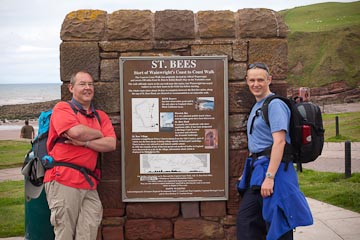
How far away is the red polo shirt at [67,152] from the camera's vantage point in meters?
4.39

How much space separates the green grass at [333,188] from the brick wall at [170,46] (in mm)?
3370

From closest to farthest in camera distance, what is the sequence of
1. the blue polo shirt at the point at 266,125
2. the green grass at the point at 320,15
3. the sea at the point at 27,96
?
the blue polo shirt at the point at 266,125 → the green grass at the point at 320,15 → the sea at the point at 27,96

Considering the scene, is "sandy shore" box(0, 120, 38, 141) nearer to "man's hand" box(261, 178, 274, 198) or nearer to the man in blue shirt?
the man in blue shirt

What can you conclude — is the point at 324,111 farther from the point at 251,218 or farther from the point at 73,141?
the point at 73,141

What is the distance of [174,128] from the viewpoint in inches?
203

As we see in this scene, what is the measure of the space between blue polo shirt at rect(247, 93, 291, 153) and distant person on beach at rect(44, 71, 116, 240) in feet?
4.56

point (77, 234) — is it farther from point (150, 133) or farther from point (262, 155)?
point (262, 155)

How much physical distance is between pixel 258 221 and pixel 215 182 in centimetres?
88

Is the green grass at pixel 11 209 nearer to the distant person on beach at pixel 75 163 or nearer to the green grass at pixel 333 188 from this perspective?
the distant person on beach at pixel 75 163

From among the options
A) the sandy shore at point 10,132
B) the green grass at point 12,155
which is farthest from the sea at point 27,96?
the green grass at point 12,155

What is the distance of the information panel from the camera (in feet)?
16.8

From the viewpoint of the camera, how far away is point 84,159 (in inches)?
176

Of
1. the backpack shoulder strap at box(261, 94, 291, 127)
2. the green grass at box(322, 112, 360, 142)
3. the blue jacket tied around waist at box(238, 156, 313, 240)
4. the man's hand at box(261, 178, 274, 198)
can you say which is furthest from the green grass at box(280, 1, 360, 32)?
the man's hand at box(261, 178, 274, 198)

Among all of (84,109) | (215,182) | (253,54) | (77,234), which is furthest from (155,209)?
(253,54)
